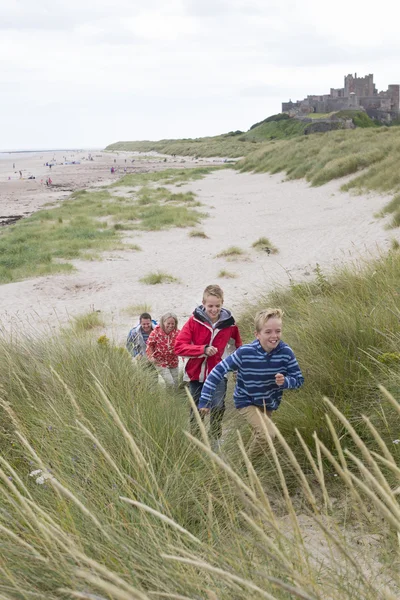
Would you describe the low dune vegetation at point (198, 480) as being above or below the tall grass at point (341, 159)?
below

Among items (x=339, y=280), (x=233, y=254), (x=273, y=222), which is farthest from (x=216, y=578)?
(x=273, y=222)

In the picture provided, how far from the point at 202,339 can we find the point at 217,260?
33.8 ft

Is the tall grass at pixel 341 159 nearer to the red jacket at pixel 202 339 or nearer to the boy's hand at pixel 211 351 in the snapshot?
the red jacket at pixel 202 339

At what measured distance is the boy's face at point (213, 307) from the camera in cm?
459

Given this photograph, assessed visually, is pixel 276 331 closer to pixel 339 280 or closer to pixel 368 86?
pixel 339 280

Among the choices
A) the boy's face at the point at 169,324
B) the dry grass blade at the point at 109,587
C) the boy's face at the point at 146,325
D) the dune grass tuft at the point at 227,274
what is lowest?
the dune grass tuft at the point at 227,274

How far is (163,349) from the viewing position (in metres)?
5.73

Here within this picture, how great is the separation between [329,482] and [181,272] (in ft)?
35.7

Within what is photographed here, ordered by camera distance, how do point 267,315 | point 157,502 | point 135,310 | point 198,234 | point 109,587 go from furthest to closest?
point 198,234 < point 135,310 < point 267,315 < point 157,502 < point 109,587

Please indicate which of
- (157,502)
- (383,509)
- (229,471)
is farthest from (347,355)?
(383,509)

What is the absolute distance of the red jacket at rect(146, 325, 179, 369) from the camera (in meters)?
5.69

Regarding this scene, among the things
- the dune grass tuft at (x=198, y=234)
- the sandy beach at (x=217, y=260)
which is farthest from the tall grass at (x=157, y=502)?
the dune grass tuft at (x=198, y=234)

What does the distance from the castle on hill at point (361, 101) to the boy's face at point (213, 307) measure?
7985 cm

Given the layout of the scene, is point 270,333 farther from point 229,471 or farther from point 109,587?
point 109,587
